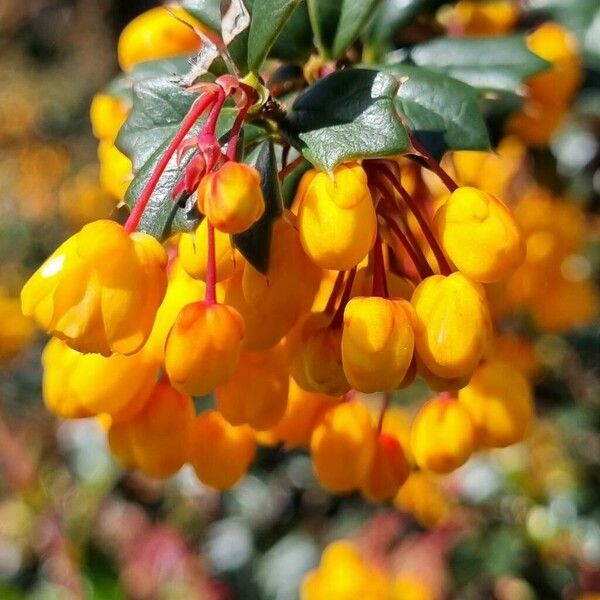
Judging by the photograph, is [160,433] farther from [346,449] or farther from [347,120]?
[347,120]

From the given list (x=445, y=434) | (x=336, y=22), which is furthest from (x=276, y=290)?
(x=336, y=22)

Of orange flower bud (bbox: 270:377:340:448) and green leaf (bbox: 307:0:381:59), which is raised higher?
green leaf (bbox: 307:0:381:59)

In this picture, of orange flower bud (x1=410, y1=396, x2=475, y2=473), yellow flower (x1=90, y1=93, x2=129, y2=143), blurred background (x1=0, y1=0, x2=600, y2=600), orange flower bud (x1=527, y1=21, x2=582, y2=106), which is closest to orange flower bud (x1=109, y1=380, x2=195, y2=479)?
orange flower bud (x1=410, y1=396, x2=475, y2=473)

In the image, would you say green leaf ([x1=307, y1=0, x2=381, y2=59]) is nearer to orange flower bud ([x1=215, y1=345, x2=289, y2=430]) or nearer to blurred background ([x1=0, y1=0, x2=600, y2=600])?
orange flower bud ([x1=215, y1=345, x2=289, y2=430])

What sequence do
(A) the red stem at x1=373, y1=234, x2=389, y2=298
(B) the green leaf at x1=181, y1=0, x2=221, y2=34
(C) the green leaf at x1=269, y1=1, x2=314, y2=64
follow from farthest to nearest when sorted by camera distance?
(C) the green leaf at x1=269, y1=1, x2=314, y2=64 < (B) the green leaf at x1=181, y1=0, x2=221, y2=34 < (A) the red stem at x1=373, y1=234, x2=389, y2=298

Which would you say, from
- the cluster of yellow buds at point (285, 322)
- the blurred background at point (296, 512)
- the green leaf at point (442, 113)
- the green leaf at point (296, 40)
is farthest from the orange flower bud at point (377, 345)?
the blurred background at point (296, 512)

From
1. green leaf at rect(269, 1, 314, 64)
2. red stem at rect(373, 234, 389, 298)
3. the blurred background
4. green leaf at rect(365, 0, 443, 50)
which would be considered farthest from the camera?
the blurred background

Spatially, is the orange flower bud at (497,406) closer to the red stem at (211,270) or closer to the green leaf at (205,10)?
the red stem at (211,270)

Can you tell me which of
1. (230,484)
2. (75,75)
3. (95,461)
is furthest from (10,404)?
(75,75)
